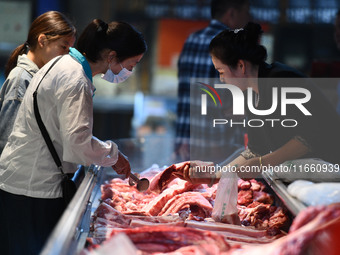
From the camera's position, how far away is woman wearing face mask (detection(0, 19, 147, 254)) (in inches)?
105

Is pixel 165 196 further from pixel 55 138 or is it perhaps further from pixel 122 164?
pixel 55 138

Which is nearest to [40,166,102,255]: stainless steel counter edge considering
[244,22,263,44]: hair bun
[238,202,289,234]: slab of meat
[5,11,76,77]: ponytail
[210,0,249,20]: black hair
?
[238,202,289,234]: slab of meat

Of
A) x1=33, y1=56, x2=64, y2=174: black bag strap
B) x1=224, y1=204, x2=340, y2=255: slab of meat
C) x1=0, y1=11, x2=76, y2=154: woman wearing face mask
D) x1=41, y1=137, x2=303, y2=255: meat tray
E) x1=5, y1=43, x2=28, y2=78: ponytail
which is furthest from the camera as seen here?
x1=5, y1=43, x2=28, y2=78: ponytail

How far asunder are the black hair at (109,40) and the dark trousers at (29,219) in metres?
0.87

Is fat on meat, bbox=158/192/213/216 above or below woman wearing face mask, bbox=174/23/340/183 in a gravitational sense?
below

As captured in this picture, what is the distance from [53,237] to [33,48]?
2.17 meters

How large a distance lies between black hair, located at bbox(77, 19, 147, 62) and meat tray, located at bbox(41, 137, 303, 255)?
67cm

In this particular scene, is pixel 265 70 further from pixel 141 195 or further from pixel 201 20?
pixel 201 20

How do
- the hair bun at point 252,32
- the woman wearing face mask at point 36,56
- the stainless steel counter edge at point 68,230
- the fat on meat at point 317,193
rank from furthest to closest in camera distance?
the woman wearing face mask at point 36,56 < the hair bun at point 252,32 < the fat on meat at point 317,193 < the stainless steel counter edge at point 68,230

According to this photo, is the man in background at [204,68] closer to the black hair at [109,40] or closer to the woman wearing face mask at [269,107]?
the woman wearing face mask at [269,107]

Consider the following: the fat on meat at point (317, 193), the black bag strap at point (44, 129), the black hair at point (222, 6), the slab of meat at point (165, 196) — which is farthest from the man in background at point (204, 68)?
the fat on meat at point (317, 193)

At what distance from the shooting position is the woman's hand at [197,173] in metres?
3.05

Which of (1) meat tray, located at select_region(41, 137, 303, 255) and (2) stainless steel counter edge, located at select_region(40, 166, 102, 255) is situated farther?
(1) meat tray, located at select_region(41, 137, 303, 255)

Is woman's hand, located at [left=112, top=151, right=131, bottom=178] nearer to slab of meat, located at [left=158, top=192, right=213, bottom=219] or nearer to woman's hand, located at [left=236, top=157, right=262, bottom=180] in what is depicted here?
slab of meat, located at [left=158, top=192, right=213, bottom=219]
